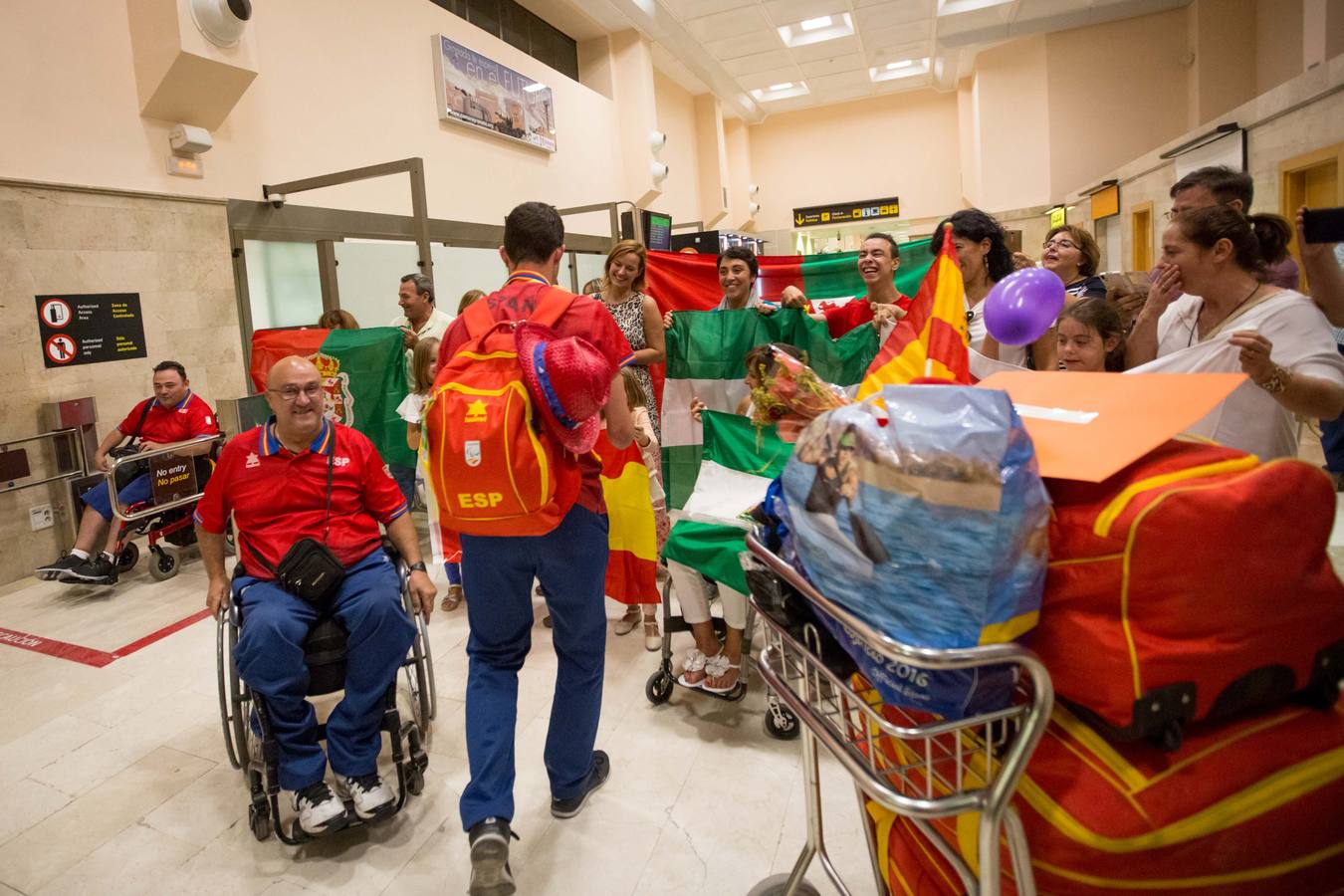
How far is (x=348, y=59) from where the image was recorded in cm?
693

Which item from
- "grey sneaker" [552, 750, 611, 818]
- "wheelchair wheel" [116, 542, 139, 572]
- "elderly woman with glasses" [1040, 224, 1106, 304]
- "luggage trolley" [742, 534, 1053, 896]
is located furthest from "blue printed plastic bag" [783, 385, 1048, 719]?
"wheelchair wheel" [116, 542, 139, 572]

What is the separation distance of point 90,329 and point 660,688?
15.9 ft

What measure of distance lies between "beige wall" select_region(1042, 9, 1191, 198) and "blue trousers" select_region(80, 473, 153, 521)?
13.7m

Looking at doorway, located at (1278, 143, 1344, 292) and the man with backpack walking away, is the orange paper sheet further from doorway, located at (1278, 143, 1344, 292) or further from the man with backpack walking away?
doorway, located at (1278, 143, 1344, 292)

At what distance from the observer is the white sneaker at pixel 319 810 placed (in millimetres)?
2080

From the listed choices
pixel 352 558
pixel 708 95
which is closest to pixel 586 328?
pixel 352 558

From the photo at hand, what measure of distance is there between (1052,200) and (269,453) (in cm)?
1419

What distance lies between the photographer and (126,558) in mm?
4707

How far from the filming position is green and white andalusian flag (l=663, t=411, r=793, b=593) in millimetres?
2576

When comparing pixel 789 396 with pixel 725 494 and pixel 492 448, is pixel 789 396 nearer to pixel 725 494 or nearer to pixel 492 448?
pixel 492 448

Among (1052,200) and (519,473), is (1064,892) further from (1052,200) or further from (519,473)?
(1052,200)

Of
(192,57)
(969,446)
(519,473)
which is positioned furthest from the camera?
(192,57)

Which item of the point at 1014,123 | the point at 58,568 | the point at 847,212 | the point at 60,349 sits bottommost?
the point at 58,568

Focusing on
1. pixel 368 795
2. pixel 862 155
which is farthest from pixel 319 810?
pixel 862 155
